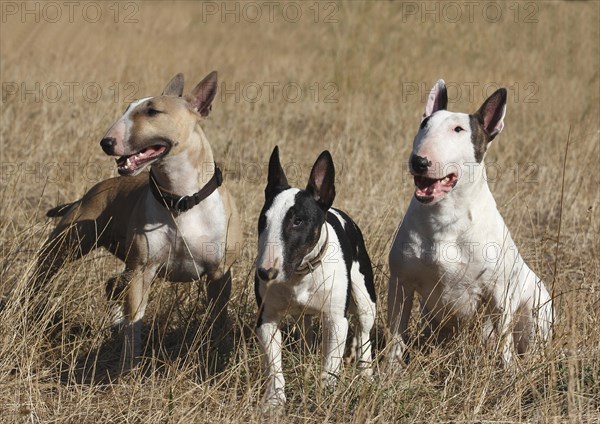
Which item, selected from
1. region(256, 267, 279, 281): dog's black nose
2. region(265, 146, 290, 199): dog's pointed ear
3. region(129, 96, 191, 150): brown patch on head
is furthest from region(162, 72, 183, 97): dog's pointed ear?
region(256, 267, 279, 281): dog's black nose

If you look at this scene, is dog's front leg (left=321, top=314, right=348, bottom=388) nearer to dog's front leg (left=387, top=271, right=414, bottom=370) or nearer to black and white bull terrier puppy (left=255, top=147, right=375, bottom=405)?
black and white bull terrier puppy (left=255, top=147, right=375, bottom=405)

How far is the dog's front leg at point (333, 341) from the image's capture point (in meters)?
4.98

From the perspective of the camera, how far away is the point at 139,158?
5.28m

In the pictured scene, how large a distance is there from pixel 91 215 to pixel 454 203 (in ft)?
8.11

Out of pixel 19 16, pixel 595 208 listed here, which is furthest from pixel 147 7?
pixel 595 208

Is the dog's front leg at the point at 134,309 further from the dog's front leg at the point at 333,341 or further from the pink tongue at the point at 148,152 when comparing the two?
the dog's front leg at the point at 333,341

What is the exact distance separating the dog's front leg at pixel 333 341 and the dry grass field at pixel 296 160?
0.35 feet

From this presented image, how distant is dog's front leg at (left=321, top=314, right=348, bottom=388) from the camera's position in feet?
16.3

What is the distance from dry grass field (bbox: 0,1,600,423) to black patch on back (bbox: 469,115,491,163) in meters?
0.68

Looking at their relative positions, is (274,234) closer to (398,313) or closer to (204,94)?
(398,313)

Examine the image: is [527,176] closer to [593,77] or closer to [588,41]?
[593,77]

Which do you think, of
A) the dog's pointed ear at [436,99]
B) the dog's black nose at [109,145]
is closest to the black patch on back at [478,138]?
the dog's pointed ear at [436,99]

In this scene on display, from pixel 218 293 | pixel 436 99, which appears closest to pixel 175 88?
pixel 218 293

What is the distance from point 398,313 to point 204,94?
5.95 feet
